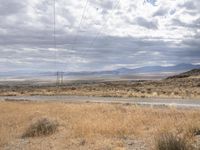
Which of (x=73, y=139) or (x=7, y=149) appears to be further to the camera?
(x=73, y=139)

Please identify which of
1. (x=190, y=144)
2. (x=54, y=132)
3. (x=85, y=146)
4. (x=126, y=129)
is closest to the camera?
(x=190, y=144)

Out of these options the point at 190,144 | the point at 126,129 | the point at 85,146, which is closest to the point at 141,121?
the point at 126,129

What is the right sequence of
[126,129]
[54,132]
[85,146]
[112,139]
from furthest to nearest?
[54,132] < [126,129] < [112,139] < [85,146]

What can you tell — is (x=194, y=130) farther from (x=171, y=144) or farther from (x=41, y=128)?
(x=41, y=128)

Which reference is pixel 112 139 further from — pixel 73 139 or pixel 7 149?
pixel 7 149

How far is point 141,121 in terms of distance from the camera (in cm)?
1791

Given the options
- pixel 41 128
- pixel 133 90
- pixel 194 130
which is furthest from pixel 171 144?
pixel 133 90

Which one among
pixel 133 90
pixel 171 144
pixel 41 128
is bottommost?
pixel 41 128

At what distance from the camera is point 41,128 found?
16.5m

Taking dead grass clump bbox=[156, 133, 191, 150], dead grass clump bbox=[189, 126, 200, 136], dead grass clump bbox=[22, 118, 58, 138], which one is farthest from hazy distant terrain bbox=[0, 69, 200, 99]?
dead grass clump bbox=[156, 133, 191, 150]

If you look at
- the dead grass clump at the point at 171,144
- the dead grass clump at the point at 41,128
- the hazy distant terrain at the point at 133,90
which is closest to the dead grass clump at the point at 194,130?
the dead grass clump at the point at 171,144

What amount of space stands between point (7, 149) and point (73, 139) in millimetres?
2491

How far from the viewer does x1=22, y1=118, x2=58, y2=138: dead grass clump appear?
16.1 meters

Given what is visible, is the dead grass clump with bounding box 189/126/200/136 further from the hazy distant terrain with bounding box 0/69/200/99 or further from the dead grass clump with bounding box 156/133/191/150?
the hazy distant terrain with bounding box 0/69/200/99
